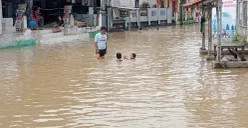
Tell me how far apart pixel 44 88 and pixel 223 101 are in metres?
4.38

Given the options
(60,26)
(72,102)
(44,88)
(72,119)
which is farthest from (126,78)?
(60,26)

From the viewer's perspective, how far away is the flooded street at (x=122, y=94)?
8.05 m

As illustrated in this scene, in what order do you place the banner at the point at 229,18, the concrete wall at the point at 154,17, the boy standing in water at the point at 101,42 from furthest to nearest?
the concrete wall at the point at 154,17
the banner at the point at 229,18
the boy standing in water at the point at 101,42

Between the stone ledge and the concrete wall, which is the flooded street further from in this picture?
the concrete wall

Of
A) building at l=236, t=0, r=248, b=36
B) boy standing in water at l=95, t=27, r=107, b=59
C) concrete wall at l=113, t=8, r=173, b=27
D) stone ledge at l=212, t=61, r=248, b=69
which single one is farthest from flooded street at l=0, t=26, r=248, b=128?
concrete wall at l=113, t=8, r=173, b=27

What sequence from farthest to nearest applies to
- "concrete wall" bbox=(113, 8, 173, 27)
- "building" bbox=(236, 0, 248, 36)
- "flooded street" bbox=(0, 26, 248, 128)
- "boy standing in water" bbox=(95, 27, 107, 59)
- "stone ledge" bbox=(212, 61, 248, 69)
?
"concrete wall" bbox=(113, 8, 173, 27), "building" bbox=(236, 0, 248, 36), "boy standing in water" bbox=(95, 27, 107, 59), "stone ledge" bbox=(212, 61, 248, 69), "flooded street" bbox=(0, 26, 248, 128)

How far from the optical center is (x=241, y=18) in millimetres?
19734

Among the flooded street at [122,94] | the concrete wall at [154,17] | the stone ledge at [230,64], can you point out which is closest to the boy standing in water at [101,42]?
the flooded street at [122,94]

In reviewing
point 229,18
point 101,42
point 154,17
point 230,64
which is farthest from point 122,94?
point 154,17

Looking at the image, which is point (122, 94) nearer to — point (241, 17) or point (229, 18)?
point (241, 17)

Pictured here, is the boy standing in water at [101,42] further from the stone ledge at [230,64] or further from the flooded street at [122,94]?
the stone ledge at [230,64]

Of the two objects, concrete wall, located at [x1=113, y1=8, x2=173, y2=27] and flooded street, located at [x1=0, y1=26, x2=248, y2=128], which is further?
concrete wall, located at [x1=113, y1=8, x2=173, y2=27]

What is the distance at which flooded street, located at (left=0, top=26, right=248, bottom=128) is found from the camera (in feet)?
26.4

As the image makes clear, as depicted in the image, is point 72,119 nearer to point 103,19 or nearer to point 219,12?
point 219,12
